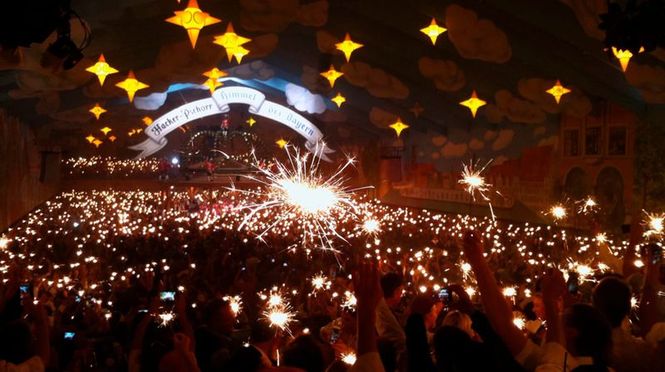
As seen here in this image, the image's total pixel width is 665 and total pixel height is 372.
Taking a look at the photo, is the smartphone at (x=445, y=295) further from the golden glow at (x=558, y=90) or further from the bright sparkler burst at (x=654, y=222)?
the golden glow at (x=558, y=90)

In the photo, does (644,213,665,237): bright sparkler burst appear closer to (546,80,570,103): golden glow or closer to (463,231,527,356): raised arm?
(546,80,570,103): golden glow

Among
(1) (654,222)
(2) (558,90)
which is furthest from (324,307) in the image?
(2) (558,90)

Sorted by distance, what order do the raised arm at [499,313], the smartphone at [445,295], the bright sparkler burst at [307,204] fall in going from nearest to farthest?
the raised arm at [499,313], the smartphone at [445,295], the bright sparkler burst at [307,204]

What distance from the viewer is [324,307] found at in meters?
6.84

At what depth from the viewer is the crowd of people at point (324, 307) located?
2.60m

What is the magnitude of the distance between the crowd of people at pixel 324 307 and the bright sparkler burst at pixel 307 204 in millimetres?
835

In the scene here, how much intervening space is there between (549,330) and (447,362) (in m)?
0.65

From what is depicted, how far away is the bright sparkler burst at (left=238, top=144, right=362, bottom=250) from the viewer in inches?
415

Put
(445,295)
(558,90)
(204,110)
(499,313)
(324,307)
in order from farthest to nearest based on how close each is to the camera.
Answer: (204,110), (558,90), (324,307), (445,295), (499,313)

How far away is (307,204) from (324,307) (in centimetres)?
365

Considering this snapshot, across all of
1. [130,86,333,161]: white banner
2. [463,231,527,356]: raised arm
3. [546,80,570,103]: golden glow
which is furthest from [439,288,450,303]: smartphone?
[130,86,333,161]: white banner

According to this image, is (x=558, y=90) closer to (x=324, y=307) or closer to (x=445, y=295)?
(x=324, y=307)

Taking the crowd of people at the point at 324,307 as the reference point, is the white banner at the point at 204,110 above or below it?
above

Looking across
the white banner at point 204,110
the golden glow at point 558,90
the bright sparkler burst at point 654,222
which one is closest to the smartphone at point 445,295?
the bright sparkler burst at point 654,222
